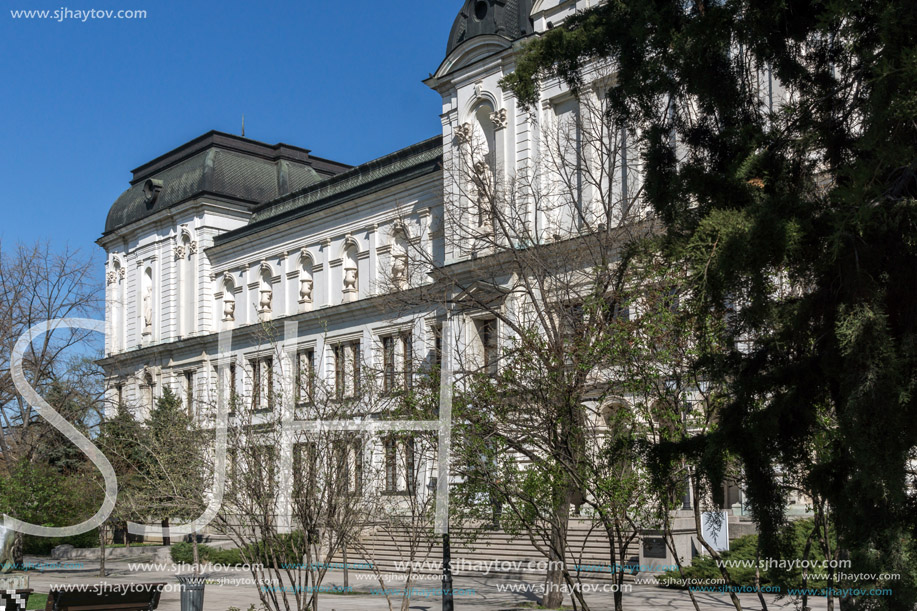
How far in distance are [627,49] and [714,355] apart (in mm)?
3386

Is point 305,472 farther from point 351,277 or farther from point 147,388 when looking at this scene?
point 147,388

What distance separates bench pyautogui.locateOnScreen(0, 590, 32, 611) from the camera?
53.0ft

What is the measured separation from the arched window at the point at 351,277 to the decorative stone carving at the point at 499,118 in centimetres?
1091

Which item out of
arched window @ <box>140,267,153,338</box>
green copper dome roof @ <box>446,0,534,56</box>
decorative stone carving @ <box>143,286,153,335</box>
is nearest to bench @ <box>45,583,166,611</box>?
green copper dome roof @ <box>446,0,534,56</box>

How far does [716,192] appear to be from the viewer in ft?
30.2

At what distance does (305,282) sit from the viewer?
4562cm

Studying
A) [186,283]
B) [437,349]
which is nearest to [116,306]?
[186,283]

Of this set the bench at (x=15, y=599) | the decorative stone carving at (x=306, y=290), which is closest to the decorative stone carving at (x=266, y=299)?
the decorative stone carving at (x=306, y=290)

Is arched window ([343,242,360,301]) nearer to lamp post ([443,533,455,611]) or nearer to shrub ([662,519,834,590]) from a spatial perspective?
shrub ([662,519,834,590])

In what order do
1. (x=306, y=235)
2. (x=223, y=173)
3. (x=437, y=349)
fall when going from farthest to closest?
(x=223, y=173)
(x=306, y=235)
(x=437, y=349)

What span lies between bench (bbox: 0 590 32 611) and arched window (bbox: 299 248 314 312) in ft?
89.6

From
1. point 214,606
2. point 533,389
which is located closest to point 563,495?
point 533,389

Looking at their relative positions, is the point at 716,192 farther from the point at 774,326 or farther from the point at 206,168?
the point at 206,168

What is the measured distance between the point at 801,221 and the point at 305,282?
38607 mm
